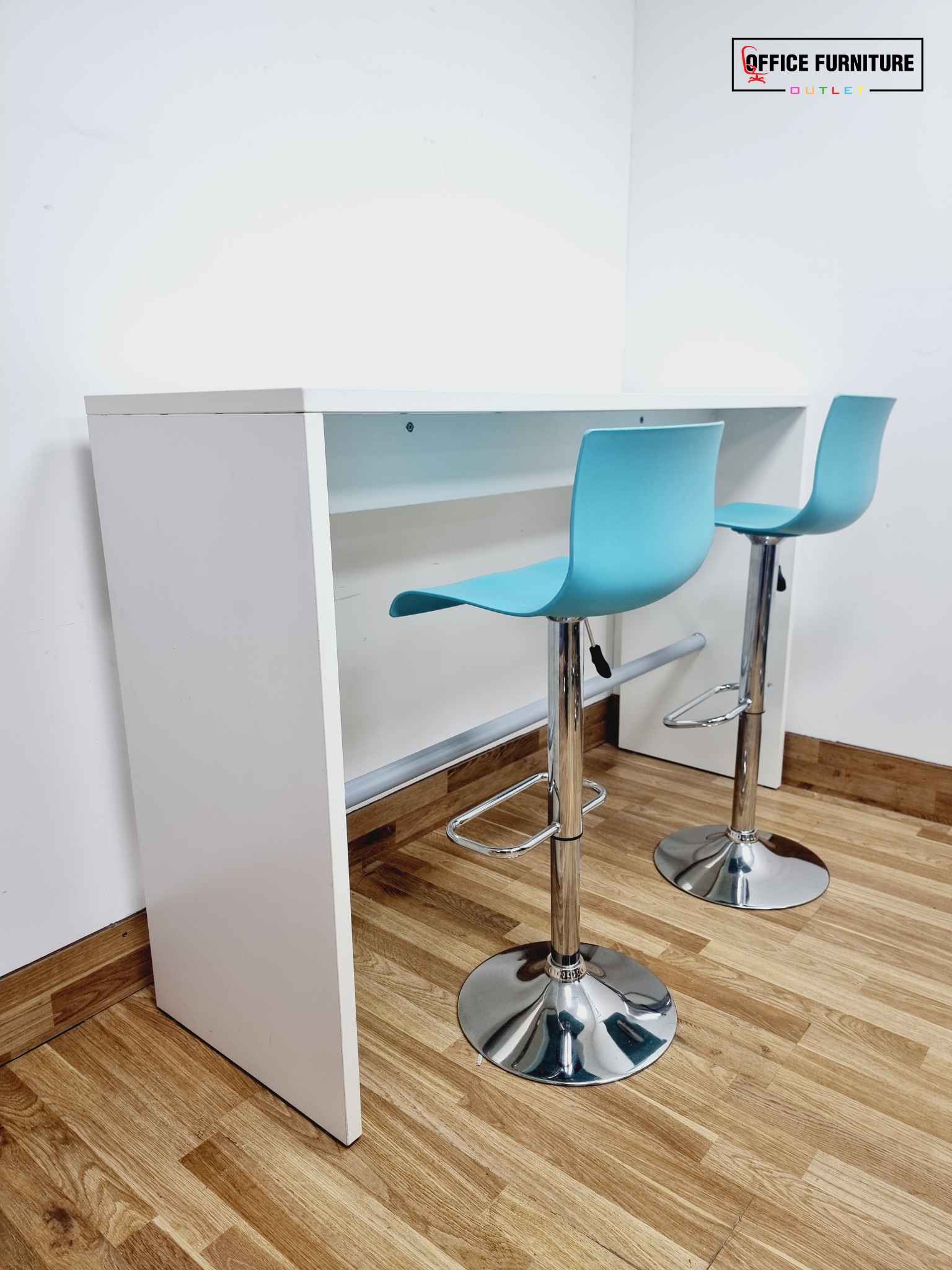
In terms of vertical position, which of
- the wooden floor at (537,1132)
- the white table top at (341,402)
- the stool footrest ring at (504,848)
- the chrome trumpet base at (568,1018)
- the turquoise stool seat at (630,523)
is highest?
the white table top at (341,402)

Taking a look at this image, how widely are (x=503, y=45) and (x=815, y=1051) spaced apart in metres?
2.12

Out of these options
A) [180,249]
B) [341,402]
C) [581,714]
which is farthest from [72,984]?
[180,249]

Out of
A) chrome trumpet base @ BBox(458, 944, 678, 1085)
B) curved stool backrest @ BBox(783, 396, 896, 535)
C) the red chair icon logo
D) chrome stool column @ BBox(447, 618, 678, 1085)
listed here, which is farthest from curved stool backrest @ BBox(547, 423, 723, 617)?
the red chair icon logo

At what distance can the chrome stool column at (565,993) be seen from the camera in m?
1.40

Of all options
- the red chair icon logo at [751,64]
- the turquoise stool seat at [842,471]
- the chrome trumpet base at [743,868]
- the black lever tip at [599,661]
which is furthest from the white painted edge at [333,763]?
the red chair icon logo at [751,64]

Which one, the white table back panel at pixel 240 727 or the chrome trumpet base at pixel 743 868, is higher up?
the white table back panel at pixel 240 727

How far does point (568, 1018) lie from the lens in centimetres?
148

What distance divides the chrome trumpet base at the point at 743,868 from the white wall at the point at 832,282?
1.54 ft

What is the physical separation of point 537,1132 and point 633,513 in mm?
852

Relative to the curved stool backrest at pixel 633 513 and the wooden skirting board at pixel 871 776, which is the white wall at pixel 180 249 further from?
the wooden skirting board at pixel 871 776

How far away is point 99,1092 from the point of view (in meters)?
1.38

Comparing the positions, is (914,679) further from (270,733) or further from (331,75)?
(331,75)

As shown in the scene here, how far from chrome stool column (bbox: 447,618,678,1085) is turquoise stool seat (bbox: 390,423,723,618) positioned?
138 mm

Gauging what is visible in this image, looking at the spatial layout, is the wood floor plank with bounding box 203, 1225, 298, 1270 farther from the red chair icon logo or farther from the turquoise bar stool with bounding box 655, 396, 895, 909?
the red chair icon logo
